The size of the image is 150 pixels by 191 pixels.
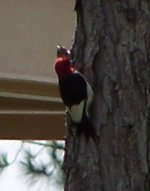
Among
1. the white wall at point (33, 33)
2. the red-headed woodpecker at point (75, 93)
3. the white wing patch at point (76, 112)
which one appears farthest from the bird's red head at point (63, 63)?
the white wall at point (33, 33)

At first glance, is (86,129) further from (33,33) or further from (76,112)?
(33,33)

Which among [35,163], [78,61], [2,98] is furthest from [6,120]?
[78,61]

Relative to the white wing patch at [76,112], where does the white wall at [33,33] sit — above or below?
above

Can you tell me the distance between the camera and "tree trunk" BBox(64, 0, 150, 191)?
2645mm

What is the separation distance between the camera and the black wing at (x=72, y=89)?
286cm

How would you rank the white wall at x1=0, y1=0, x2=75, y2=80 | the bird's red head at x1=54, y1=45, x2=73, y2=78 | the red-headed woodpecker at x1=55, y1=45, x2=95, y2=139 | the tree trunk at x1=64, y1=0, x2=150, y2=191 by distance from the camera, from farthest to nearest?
the white wall at x1=0, y1=0, x2=75, y2=80, the bird's red head at x1=54, y1=45, x2=73, y2=78, the red-headed woodpecker at x1=55, y1=45, x2=95, y2=139, the tree trunk at x1=64, y1=0, x2=150, y2=191

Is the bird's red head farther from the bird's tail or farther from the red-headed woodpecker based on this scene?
the bird's tail

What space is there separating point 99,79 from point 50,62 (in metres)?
1.10

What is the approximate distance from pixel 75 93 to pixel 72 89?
2cm

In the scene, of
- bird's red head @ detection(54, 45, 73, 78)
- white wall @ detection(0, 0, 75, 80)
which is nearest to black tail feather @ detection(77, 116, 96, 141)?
bird's red head @ detection(54, 45, 73, 78)

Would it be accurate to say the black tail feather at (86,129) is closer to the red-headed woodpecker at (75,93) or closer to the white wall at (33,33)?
the red-headed woodpecker at (75,93)

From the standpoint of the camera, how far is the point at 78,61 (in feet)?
9.25

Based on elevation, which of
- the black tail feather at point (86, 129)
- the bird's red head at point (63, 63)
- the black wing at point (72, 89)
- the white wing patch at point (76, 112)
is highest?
the bird's red head at point (63, 63)

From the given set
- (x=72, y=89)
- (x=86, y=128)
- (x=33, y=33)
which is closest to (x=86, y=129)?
(x=86, y=128)
